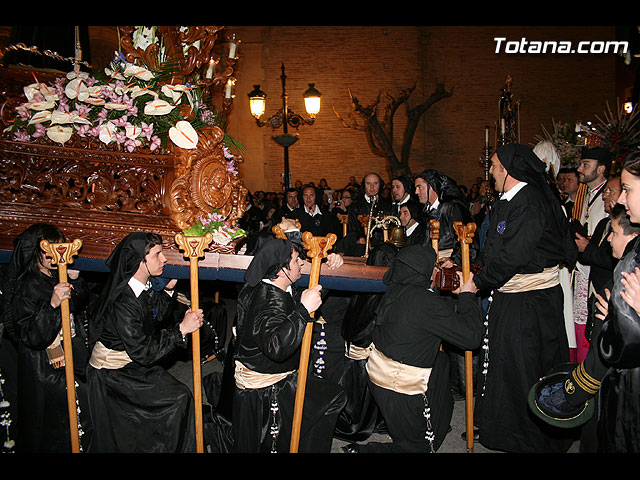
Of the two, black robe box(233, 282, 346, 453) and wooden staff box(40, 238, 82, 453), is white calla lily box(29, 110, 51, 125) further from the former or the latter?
black robe box(233, 282, 346, 453)

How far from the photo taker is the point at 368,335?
461 centimetres

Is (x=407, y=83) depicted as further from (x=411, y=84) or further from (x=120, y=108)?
(x=120, y=108)

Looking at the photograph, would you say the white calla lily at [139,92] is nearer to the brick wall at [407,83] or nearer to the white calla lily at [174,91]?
the white calla lily at [174,91]

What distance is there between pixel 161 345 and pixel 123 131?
1.74 m

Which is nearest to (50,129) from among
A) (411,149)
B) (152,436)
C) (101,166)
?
(101,166)

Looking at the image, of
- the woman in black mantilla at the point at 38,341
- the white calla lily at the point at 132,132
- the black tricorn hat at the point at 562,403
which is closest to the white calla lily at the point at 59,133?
the white calla lily at the point at 132,132

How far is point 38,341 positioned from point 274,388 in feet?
5.54

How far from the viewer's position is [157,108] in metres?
A: 4.03

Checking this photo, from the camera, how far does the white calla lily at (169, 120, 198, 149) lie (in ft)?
13.1

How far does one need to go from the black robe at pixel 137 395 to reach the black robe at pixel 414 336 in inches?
54.8

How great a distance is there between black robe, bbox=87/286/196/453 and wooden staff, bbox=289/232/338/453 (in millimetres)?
814

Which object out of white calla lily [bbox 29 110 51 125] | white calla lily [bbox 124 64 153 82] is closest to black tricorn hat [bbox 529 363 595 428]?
white calla lily [bbox 124 64 153 82]

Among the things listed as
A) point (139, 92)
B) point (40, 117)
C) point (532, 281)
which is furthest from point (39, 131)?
point (532, 281)

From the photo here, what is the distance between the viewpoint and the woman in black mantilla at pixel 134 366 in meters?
3.55
